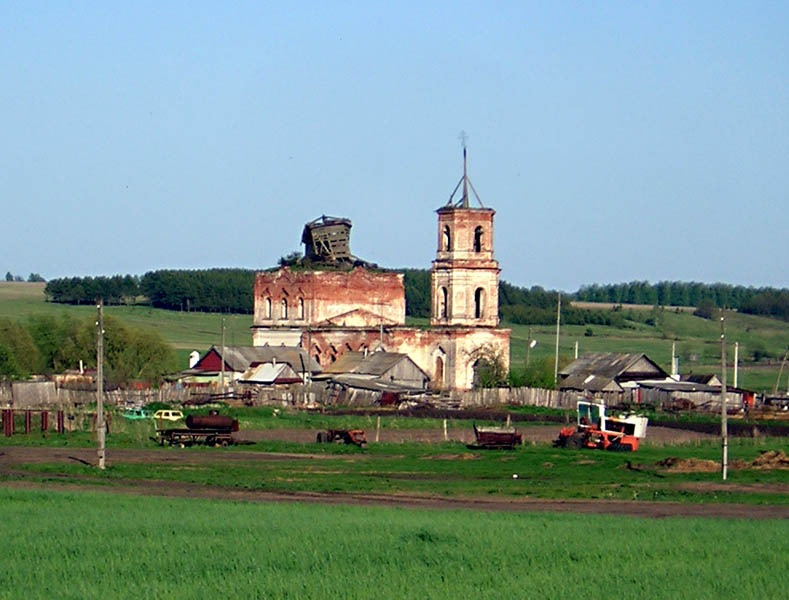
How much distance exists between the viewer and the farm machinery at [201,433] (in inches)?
2298

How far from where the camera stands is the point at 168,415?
69.2 meters

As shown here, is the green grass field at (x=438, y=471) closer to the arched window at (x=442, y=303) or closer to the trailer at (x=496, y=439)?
the trailer at (x=496, y=439)

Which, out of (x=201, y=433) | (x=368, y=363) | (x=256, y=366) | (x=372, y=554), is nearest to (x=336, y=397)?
(x=368, y=363)

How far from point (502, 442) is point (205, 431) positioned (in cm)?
1133

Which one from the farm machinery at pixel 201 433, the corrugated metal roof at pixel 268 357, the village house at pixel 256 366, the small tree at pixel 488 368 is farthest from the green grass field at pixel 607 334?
the farm machinery at pixel 201 433

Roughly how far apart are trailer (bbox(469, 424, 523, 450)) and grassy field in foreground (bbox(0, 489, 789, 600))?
882 inches

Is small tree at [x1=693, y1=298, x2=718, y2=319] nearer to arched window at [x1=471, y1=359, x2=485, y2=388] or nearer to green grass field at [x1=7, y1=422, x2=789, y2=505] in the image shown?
arched window at [x1=471, y1=359, x2=485, y2=388]

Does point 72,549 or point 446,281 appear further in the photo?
point 446,281

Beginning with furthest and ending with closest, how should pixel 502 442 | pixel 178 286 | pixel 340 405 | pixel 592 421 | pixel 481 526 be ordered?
pixel 178 286 < pixel 340 405 < pixel 592 421 < pixel 502 442 < pixel 481 526

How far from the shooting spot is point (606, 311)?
181 m

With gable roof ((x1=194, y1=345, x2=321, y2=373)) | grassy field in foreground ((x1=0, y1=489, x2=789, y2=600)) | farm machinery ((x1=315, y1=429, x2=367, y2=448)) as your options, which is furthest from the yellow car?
grassy field in foreground ((x1=0, y1=489, x2=789, y2=600))

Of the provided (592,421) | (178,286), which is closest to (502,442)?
(592,421)

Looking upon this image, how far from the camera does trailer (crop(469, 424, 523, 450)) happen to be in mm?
56906

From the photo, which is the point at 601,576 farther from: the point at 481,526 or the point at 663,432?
the point at 663,432
